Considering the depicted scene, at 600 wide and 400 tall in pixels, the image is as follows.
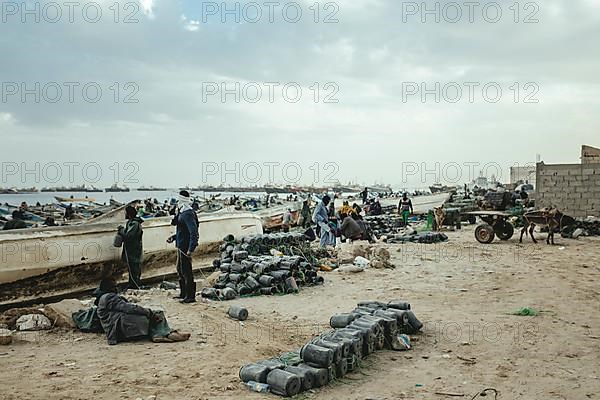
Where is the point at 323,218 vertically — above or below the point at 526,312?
above

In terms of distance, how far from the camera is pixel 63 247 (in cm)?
1108

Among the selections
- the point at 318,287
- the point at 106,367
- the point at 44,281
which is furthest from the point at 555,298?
the point at 44,281

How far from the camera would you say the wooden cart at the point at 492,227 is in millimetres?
17000

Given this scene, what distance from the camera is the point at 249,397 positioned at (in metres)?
4.61

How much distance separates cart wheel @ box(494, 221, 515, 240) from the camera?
57.9ft

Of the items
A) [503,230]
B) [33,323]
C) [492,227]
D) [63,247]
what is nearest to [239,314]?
[33,323]

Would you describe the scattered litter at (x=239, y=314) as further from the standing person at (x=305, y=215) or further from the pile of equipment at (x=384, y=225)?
the standing person at (x=305, y=215)

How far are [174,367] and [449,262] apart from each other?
30.9 ft

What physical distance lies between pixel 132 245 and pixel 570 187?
53.3 ft

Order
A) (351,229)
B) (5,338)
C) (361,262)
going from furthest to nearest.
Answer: (351,229)
(361,262)
(5,338)

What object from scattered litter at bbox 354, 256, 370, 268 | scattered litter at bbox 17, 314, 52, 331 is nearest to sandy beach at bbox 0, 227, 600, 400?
scattered litter at bbox 17, 314, 52, 331

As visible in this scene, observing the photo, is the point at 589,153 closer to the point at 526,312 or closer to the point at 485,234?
the point at 485,234

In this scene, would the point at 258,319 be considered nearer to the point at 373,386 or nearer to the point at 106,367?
the point at 106,367

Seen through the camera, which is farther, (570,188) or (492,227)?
(570,188)
